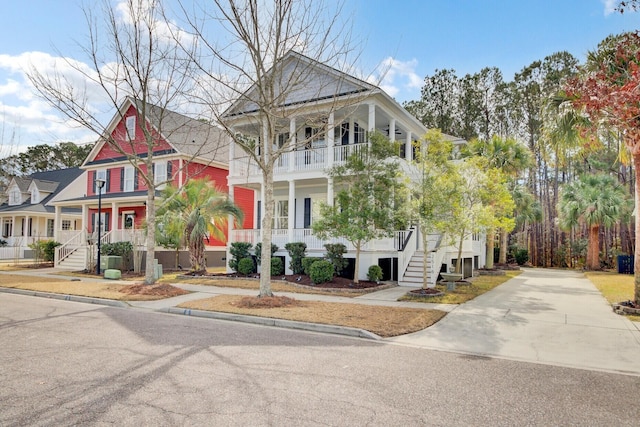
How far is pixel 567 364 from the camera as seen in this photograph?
20.2 ft

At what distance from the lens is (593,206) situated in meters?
25.1

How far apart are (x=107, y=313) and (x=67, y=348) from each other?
147 inches

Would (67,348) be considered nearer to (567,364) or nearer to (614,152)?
(567,364)

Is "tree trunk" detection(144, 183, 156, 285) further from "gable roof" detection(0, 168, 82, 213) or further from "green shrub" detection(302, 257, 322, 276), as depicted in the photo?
"gable roof" detection(0, 168, 82, 213)

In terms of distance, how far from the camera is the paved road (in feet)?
13.3

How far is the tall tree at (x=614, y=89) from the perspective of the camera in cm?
863

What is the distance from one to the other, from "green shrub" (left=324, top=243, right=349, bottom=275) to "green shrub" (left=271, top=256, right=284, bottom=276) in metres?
2.33

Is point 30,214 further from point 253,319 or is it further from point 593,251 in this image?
point 593,251

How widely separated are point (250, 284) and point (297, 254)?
2408 mm

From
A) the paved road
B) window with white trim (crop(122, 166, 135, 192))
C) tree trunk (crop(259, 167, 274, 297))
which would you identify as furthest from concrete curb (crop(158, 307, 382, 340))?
window with white trim (crop(122, 166, 135, 192))

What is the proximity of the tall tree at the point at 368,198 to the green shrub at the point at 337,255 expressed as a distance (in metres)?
1.42

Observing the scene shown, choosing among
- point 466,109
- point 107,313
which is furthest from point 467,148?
point 107,313

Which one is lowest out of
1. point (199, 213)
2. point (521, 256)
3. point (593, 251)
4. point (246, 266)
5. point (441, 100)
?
point (521, 256)

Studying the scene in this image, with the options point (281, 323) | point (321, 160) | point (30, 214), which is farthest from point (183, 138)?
point (281, 323)
